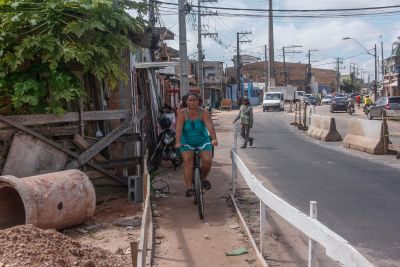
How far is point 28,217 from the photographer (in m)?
6.38

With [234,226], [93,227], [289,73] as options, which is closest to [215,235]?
[234,226]

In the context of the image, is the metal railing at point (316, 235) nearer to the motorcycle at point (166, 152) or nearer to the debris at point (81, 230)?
the debris at point (81, 230)

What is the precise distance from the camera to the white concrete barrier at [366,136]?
52.3ft

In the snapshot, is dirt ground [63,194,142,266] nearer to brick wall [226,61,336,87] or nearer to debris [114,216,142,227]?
debris [114,216,142,227]

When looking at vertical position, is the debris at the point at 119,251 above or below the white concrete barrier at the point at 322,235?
below

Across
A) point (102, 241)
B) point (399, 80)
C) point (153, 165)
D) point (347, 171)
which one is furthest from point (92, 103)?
point (399, 80)

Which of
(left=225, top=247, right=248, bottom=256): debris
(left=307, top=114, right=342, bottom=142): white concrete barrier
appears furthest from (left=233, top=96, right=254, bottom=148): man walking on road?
(left=225, top=247, right=248, bottom=256): debris

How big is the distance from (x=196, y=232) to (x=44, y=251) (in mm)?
2572

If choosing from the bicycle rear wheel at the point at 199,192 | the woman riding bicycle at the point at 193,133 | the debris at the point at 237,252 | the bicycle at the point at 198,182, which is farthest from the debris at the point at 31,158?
the debris at the point at 237,252

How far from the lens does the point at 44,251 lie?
4.82 metres

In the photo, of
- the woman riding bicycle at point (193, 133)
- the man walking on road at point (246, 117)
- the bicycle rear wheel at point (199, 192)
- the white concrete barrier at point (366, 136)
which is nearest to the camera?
the bicycle rear wheel at point (199, 192)

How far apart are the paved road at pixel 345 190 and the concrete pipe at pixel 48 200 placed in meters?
3.26

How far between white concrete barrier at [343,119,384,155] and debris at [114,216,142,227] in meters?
10.3

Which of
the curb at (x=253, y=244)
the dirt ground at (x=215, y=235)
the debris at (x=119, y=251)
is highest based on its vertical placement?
the curb at (x=253, y=244)
